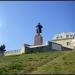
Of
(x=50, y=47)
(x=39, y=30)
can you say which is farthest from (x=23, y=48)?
(x=39, y=30)

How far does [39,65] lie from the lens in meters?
39.0

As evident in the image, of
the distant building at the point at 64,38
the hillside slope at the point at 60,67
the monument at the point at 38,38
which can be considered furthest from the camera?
the distant building at the point at 64,38

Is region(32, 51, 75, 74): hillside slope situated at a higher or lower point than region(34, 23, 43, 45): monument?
lower

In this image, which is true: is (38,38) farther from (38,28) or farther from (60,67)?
(60,67)

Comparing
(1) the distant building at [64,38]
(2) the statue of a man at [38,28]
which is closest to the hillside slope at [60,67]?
(2) the statue of a man at [38,28]

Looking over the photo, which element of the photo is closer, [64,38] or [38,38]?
[38,38]

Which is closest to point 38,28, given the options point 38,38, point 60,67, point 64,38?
point 38,38

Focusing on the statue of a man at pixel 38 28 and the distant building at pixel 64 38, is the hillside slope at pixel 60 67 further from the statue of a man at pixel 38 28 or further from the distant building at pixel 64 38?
the distant building at pixel 64 38

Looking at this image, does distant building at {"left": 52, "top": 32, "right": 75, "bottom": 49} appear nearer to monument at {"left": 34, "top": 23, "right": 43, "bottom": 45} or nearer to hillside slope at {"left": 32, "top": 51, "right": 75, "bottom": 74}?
monument at {"left": 34, "top": 23, "right": 43, "bottom": 45}

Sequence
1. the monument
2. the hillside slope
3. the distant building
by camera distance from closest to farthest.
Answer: the hillside slope → the monument → the distant building

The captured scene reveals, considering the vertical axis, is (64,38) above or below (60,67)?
above

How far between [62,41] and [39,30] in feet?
53.9

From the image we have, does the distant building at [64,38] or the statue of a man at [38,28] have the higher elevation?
the statue of a man at [38,28]

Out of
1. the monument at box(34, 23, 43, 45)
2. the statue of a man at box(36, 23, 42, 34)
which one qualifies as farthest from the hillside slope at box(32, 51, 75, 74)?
the statue of a man at box(36, 23, 42, 34)
